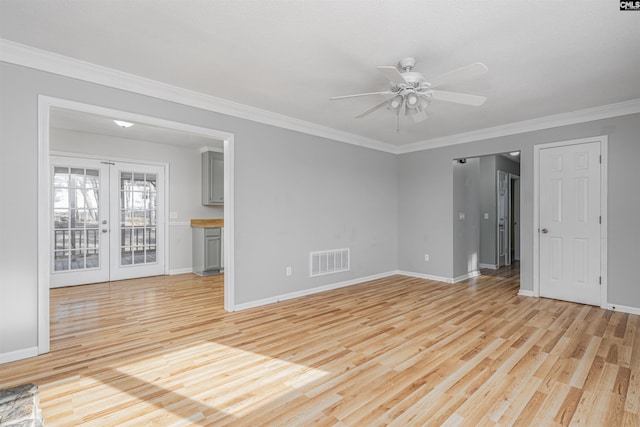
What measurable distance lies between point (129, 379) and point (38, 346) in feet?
3.49

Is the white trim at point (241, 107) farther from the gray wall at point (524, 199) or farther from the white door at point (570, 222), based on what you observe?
the white door at point (570, 222)

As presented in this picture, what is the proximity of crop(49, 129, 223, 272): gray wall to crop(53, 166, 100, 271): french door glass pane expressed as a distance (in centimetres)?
55

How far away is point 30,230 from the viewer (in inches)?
103

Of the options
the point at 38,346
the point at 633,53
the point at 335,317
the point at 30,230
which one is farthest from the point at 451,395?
the point at 30,230

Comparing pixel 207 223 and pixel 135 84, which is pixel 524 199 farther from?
pixel 207 223

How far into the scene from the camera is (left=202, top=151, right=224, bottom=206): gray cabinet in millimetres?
6363

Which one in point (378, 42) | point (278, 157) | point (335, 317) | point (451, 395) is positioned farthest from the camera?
point (278, 157)

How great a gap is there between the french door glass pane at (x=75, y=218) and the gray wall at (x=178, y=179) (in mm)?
548

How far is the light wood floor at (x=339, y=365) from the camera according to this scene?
6.19 feet

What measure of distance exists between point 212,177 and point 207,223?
95 cm

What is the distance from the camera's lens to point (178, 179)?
632cm

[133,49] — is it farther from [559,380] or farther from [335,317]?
[559,380]

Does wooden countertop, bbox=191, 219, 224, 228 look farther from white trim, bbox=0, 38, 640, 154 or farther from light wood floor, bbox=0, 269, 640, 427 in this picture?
white trim, bbox=0, 38, 640, 154

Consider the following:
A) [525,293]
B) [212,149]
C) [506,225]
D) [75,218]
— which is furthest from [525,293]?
[75,218]
